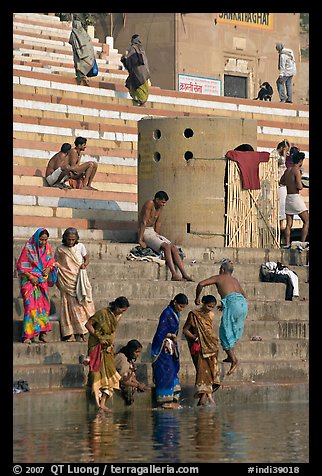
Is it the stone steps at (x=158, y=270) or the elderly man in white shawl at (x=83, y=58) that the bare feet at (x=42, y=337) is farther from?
the elderly man in white shawl at (x=83, y=58)

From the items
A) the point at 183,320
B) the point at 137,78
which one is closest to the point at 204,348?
the point at 183,320

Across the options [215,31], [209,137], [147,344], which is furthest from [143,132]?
[215,31]

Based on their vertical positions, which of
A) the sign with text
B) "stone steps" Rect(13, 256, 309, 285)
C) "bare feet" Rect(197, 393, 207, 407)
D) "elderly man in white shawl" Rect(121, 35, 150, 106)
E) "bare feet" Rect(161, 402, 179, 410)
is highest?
the sign with text

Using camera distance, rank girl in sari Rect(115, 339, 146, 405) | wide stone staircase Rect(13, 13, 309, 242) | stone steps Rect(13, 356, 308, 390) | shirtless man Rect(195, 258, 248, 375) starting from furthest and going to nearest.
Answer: wide stone staircase Rect(13, 13, 309, 242)
shirtless man Rect(195, 258, 248, 375)
girl in sari Rect(115, 339, 146, 405)
stone steps Rect(13, 356, 308, 390)

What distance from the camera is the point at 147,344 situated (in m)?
15.6

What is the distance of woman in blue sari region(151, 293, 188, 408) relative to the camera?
47.8 feet

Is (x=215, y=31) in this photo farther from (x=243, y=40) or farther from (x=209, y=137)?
(x=209, y=137)

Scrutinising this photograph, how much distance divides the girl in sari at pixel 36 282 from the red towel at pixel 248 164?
4037 millimetres

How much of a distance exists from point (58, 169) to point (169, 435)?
7.24 meters

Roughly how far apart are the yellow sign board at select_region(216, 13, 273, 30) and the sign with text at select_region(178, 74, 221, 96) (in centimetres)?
146

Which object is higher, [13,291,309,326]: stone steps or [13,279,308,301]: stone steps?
[13,279,308,301]: stone steps

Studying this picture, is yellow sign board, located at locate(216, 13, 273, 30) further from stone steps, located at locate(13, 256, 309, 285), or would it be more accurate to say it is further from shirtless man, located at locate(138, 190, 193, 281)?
shirtless man, located at locate(138, 190, 193, 281)

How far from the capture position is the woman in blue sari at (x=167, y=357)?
14.6 metres

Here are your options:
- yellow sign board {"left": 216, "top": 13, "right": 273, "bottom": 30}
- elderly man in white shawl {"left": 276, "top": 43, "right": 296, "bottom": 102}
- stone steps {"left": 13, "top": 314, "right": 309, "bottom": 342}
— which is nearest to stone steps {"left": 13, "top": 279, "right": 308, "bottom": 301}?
stone steps {"left": 13, "top": 314, "right": 309, "bottom": 342}
